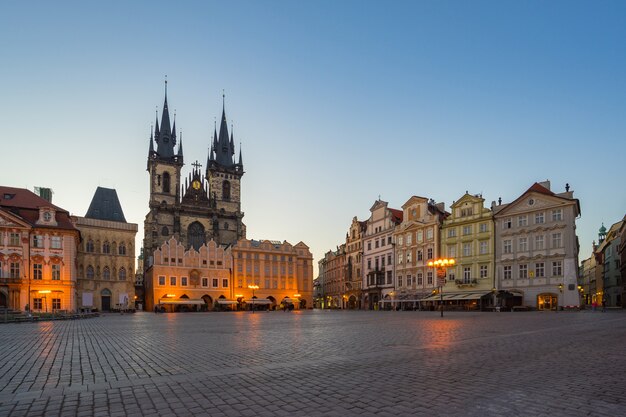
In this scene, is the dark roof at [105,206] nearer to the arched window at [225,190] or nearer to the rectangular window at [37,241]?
the rectangular window at [37,241]

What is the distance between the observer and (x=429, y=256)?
6053 cm

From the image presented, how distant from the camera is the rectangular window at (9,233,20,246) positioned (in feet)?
170

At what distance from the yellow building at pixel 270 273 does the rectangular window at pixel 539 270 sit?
37287 mm

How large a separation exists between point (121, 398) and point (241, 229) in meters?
93.2

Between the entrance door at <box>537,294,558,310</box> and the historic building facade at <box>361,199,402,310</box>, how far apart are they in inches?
807

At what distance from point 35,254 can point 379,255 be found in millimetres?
45263

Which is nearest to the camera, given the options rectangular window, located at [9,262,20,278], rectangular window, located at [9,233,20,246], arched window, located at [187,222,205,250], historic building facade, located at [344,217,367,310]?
rectangular window, located at [9,262,20,278]

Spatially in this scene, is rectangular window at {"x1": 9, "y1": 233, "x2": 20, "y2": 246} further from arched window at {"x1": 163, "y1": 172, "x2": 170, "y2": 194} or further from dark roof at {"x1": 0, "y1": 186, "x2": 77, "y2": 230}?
arched window at {"x1": 163, "y1": 172, "x2": 170, "y2": 194}

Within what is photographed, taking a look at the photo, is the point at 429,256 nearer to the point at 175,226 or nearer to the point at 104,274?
the point at 104,274

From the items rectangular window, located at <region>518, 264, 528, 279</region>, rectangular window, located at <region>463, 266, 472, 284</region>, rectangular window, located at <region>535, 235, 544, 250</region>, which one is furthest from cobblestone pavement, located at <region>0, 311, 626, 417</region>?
rectangular window, located at <region>463, 266, 472, 284</region>

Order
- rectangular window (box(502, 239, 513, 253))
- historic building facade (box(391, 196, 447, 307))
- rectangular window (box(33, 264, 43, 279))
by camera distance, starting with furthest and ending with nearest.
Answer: historic building facade (box(391, 196, 447, 307))
rectangular window (box(33, 264, 43, 279))
rectangular window (box(502, 239, 513, 253))

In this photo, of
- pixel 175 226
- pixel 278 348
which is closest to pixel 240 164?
pixel 175 226

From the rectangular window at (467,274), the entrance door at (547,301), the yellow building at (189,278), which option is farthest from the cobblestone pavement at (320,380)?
the yellow building at (189,278)

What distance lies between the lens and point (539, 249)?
1957 inches
